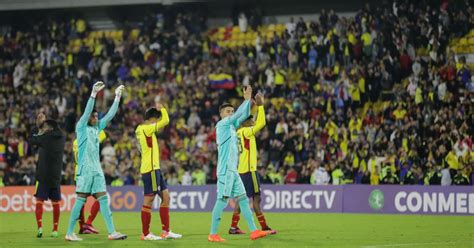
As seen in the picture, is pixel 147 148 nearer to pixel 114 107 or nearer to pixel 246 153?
pixel 114 107

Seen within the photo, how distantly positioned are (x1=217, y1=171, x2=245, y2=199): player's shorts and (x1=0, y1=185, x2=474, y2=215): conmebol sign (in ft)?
40.6

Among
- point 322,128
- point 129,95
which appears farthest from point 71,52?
point 322,128

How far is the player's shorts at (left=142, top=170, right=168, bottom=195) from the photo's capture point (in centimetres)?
1745

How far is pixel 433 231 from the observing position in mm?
19609

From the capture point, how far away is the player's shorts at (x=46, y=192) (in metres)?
19.2

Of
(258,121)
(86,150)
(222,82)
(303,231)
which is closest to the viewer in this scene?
(86,150)

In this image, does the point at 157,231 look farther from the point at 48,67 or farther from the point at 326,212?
the point at 48,67

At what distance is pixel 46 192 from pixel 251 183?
4.40 meters

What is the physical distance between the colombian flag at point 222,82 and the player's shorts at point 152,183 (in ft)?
68.2

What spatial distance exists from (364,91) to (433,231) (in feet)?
51.6

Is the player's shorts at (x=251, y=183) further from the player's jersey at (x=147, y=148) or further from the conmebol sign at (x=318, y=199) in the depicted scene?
the conmebol sign at (x=318, y=199)

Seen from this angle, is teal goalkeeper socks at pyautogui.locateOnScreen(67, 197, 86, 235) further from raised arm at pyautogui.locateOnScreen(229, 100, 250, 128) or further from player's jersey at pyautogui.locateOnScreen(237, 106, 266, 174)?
player's jersey at pyautogui.locateOnScreen(237, 106, 266, 174)

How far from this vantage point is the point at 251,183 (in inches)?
775

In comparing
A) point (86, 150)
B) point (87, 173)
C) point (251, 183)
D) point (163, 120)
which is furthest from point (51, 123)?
point (251, 183)
